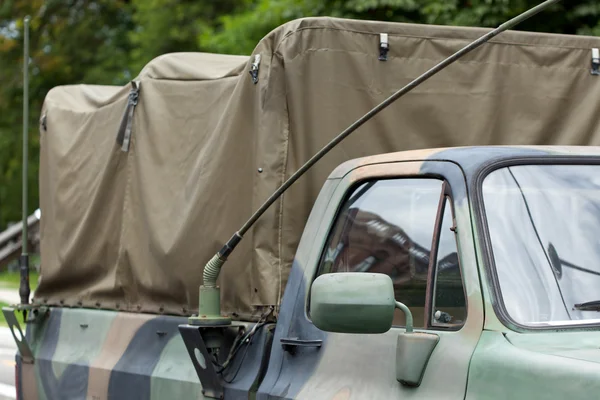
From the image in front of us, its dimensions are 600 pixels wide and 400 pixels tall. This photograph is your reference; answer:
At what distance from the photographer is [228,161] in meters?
5.05

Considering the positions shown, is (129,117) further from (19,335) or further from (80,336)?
(19,335)

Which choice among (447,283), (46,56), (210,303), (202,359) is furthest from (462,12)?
(46,56)

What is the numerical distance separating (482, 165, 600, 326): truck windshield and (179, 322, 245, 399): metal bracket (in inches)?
57.0

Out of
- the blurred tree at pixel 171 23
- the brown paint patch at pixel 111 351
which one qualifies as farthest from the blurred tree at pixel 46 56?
the brown paint patch at pixel 111 351

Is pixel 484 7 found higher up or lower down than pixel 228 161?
lower down

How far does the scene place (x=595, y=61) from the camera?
5.41 metres

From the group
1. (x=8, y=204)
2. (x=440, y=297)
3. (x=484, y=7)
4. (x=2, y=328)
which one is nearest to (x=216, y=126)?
(x=440, y=297)

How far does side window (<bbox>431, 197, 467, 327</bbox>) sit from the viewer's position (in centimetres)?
342

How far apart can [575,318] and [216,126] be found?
2.34m

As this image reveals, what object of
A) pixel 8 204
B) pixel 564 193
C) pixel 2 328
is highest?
pixel 564 193

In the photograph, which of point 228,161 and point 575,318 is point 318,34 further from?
point 575,318

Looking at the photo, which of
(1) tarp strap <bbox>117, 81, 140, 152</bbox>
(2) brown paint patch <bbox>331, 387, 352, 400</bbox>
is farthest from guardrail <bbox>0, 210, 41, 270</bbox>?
(2) brown paint patch <bbox>331, 387, 352, 400</bbox>

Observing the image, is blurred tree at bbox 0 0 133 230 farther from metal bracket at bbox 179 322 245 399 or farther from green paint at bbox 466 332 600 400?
green paint at bbox 466 332 600 400

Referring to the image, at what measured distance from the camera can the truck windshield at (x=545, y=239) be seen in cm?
328
